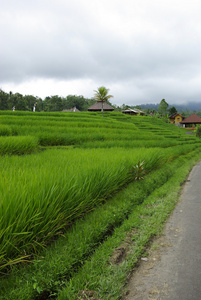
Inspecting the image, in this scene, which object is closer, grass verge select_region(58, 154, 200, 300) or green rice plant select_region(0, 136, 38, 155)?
grass verge select_region(58, 154, 200, 300)

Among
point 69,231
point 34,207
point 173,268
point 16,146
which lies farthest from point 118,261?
point 16,146

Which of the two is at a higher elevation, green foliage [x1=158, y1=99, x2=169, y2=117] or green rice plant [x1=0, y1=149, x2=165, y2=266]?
green foliage [x1=158, y1=99, x2=169, y2=117]

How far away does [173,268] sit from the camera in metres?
2.07

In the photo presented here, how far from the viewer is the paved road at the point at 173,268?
5.68 feet

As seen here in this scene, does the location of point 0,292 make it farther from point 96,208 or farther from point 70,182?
point 96,208

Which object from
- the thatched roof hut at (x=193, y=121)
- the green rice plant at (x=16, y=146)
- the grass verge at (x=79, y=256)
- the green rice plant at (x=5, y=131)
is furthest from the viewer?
the thatched roof hut at (x=193, y=121)

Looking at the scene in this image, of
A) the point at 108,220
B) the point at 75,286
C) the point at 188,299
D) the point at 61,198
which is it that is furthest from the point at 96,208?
the point at 188,299

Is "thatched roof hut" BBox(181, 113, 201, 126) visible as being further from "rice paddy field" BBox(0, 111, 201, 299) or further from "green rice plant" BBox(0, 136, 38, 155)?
"rice paddy field" BBox(0, 111, 201, 299)

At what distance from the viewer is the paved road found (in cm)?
173

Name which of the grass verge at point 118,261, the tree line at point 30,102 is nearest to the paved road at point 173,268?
the grass verge at point 118,261

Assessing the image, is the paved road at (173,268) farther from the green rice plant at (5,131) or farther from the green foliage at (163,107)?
the green foliage at (163,107)

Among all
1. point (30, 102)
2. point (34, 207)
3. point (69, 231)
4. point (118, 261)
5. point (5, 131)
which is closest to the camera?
point (34, 207)

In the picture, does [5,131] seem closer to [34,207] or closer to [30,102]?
[34,207]

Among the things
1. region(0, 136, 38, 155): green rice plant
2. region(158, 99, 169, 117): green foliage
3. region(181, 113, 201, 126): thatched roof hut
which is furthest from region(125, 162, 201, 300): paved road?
region(158, 99, 169, 117): green foliage
